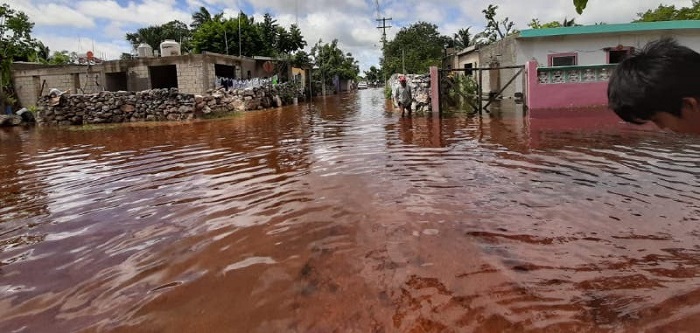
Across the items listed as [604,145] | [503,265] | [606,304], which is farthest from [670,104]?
[604,145]

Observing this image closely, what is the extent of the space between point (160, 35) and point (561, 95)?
49656mm

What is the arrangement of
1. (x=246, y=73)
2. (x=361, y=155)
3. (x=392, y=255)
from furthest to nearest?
(x=246, y=73) < (x=361, y=155) < (x=392, y=255)

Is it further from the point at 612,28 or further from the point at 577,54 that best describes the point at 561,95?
the point at 612,28

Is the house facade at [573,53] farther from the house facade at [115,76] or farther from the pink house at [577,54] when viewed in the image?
the house facade at [115,76]

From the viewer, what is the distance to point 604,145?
841cm

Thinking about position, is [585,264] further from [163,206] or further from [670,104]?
[163,206]

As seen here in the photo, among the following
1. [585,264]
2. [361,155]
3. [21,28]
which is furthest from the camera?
[21,28]

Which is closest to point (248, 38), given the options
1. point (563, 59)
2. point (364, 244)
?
point (563, 59)

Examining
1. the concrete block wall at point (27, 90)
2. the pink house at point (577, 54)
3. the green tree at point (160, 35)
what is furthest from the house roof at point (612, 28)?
the green tree at point (160, 35)

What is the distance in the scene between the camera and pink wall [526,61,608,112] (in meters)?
15.7

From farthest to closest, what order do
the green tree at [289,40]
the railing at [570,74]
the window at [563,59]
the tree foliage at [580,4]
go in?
the green tree at [289,40] < the window at [563,59] < the railing at [570,74] < the tree foliage at [580,4]

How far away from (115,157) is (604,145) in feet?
31.9

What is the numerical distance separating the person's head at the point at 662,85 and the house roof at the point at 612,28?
1882 centimetres

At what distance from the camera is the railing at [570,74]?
15.6 m
